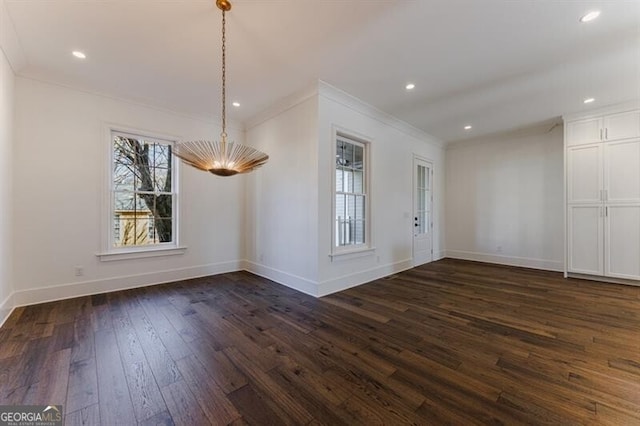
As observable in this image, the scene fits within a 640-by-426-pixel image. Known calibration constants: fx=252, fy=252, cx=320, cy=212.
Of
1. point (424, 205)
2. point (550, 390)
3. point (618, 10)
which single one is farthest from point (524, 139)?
point (550, 390)

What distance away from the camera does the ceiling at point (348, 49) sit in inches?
89.6

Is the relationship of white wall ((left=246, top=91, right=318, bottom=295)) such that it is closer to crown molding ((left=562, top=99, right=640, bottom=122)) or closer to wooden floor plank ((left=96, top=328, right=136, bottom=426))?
wooden floor plank ((left=96, top=328, right=136, bottom=426))

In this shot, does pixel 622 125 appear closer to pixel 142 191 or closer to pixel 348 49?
pixel 348 49

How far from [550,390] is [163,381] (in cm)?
272

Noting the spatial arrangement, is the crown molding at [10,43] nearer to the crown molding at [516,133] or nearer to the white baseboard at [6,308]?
the white baseboard at [6,308]

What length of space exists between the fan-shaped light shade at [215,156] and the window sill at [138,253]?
2.45 metres

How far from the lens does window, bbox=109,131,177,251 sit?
4.02 m

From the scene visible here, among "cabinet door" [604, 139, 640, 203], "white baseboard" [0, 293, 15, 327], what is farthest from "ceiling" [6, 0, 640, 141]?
"white baseboard" [0, 293, 15, 327]

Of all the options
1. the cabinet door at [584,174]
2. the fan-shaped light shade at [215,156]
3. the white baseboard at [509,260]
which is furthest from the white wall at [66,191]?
the cabinet door at [584,174]

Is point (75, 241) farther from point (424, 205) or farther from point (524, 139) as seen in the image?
point (524, 139)

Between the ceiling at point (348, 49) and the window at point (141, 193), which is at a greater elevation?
the ceiling at point (348, 49)

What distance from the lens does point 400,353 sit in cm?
220

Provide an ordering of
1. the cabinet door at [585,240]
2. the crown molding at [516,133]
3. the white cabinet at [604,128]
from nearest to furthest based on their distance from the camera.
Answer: the white cabinet at [604,128]
the cabinet door at [585,240]
the crown molding at [516,133]

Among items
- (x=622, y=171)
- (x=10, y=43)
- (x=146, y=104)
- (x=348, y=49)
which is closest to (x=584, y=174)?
(x=622, y=171)
